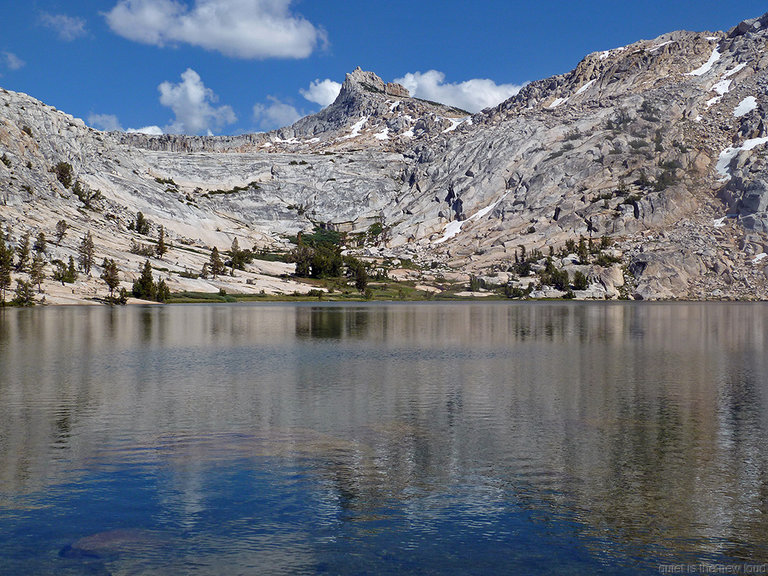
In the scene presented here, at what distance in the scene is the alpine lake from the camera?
870 inches

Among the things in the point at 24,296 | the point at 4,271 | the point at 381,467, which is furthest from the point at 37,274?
the point at 381,467

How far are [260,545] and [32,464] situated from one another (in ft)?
50.1

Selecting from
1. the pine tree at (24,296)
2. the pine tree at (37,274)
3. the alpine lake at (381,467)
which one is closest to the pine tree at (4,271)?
the pine tree at (24,296)

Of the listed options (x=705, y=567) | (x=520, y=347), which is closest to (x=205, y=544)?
(x=705, y=567)

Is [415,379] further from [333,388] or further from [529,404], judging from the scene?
[529,404]

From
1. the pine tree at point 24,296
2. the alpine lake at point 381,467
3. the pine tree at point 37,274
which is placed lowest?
the alpine lake at point 381,467

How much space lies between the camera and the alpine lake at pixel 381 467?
22.1 meters

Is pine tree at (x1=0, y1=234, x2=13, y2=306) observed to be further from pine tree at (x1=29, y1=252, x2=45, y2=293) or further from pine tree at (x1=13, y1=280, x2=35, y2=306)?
pine tree at (x1=29, y1=252, x2=45, y2=293)

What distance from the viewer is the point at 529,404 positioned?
153ft

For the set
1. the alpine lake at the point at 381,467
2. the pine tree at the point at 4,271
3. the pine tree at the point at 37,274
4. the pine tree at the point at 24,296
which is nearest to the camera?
the alpine lake at the point at 381,467

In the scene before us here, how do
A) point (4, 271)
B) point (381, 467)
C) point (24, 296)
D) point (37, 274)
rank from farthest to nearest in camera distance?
point (37, 274) < point (24, 296) < point (4, 271) < point (381, 467)

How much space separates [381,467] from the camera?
103ft

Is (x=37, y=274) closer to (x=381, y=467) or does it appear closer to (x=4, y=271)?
(x=4, y=271)

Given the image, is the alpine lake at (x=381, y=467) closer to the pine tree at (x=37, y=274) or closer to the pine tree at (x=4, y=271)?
the pine tree at (x=4, y=271)
